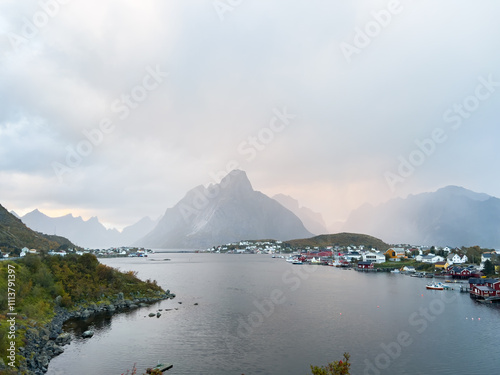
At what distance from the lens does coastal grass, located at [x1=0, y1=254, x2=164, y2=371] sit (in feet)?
108

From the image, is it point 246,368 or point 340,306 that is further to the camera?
point 340,306

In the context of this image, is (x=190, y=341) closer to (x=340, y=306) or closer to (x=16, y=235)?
(x=340, y=306)

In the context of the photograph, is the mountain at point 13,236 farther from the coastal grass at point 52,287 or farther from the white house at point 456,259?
the white house at point 456,259

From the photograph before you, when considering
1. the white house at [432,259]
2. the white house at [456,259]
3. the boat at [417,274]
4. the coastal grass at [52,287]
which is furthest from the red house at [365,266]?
the coastal grass at [52,287]

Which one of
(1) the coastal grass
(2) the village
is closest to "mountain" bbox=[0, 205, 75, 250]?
(1) the coastal grass

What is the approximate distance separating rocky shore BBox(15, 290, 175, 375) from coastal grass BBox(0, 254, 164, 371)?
2.04 ft

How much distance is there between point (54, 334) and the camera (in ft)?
109

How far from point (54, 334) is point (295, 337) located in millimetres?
24444

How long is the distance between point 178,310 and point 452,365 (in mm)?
33588

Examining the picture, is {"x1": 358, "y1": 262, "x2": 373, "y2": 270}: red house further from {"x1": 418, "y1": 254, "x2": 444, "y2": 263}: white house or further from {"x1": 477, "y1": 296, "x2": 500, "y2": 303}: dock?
{"x1": 477, "y1": 296, "x2": 500, "y2": 303}: dock

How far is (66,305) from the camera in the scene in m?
43.9

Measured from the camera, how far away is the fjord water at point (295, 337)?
2688 cm

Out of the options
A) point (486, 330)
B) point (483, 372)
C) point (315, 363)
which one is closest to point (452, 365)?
point (483, 372)

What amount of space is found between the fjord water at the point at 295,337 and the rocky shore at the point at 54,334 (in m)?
1.27
